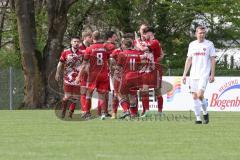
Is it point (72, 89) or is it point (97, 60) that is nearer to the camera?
point (97, 60)

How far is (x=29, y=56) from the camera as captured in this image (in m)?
37.1

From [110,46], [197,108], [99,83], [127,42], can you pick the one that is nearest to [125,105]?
[99,83]

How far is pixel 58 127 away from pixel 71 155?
6514 millimetres

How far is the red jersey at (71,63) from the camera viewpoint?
2192 cm

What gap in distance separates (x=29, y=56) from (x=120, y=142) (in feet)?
79.3

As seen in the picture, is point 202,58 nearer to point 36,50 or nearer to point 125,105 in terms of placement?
point 125,105

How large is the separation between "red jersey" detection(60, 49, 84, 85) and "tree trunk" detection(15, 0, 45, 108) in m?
14.6

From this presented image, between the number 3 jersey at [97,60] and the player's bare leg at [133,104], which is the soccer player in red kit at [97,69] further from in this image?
the player's bare leg at [133,104]

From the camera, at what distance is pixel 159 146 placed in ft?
41.2

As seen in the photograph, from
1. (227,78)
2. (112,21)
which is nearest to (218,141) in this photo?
(227,78)

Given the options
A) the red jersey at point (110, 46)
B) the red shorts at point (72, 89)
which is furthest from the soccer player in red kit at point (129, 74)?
the red shorts at point (72, 89)

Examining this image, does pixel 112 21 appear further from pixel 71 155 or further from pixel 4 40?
Result: pixel 71 155

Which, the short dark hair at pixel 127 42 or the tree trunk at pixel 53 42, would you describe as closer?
the short dark hair at pixel 127 42

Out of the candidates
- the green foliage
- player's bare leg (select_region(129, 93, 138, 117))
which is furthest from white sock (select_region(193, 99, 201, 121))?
the green foliage
